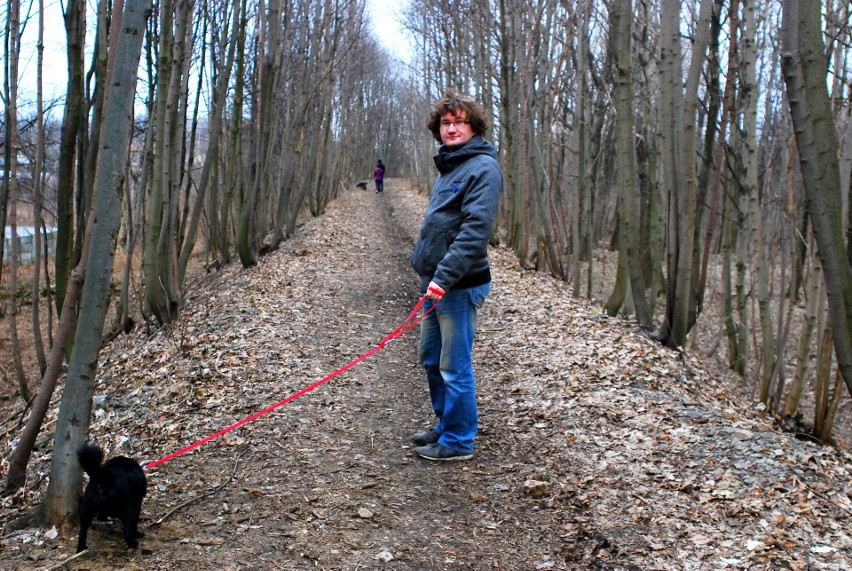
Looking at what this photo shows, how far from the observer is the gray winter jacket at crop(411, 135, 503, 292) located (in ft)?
12.1

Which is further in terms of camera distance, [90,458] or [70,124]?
[70,124]

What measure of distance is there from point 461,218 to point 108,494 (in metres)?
2.30

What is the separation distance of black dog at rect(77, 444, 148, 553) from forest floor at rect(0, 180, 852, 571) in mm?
127

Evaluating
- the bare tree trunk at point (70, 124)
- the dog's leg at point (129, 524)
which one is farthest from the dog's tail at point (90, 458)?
the bare tree trunk at point (70, 124)

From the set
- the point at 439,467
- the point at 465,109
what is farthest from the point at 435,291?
the point at 439,467

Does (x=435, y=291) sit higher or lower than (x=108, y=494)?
higher

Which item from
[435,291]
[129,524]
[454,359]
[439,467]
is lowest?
[439,467]

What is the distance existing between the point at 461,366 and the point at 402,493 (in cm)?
81

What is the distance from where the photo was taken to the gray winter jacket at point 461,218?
368 centimetres

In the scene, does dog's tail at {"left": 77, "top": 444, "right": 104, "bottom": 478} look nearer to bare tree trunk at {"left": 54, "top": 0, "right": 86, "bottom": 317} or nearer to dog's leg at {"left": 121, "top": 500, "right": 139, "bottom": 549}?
dog's leg at {"left": 121, "top": 500, "right": 139, "bottom": 549}

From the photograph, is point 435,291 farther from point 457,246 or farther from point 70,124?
point 70,124

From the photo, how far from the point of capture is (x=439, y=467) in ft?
13.4

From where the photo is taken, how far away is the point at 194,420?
4762 mm

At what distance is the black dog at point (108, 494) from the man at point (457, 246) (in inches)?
69.1
